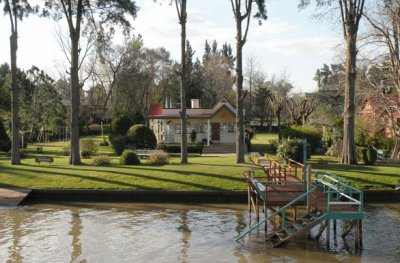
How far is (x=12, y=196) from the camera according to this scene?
21219 mm

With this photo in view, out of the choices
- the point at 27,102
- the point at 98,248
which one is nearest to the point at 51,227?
the point at 98,248

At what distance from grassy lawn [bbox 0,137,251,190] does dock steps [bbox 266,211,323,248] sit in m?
7.48

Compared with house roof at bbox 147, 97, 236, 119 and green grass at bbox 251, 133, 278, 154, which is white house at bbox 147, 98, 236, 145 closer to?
Answer: house roof at bbox 147, 97, 236, 119

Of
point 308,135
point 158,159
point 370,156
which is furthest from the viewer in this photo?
point 308,135

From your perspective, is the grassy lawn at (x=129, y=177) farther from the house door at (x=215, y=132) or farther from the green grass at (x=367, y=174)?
the house door at (x=215, y=132)

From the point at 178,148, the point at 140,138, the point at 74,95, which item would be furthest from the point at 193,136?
the point at 74,95

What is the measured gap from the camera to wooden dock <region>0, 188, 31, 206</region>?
67.1 ft

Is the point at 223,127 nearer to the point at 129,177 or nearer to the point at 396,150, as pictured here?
the point at 396,150

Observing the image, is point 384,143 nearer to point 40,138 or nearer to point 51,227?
point 51,227

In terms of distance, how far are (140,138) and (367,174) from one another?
19854mm

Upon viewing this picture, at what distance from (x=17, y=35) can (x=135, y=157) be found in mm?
10561

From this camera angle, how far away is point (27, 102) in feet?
181

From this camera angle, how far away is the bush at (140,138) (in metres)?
37.9

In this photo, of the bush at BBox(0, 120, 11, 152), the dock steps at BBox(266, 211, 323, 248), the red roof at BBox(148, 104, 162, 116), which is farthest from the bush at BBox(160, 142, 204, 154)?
the dock steps at BBox(266, 211, 323, 248)
